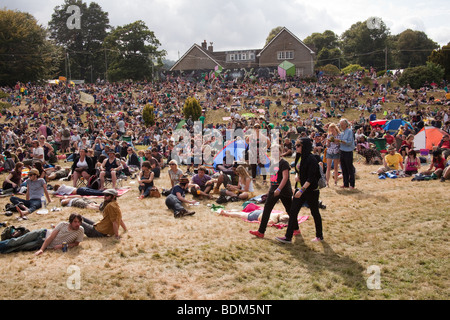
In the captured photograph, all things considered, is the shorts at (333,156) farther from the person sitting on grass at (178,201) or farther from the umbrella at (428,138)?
the umbrella at (428,138)

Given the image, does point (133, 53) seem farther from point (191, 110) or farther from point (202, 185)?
point (202, 185)

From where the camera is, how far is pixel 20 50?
4431cm

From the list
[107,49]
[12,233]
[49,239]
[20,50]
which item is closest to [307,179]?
[49,239]

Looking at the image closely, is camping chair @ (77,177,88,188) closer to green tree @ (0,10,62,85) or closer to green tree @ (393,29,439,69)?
green tree @ (0,10,62,85)

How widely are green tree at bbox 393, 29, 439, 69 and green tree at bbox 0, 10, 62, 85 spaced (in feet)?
188

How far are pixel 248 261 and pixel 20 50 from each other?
47.4 meters

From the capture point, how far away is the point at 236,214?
330 inches

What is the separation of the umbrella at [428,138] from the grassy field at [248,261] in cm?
819

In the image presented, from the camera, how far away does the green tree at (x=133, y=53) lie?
55.2 m

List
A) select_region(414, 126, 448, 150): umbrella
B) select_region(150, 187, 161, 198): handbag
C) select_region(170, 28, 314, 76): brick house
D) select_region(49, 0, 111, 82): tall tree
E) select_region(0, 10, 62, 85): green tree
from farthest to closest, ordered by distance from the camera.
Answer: select_region(49, 0, 111, 82): tall tree → select_region(170, 28, 314, 76): brick house → select_region(0, 10, 62, 85): green tree → select_region(414, 126, 448, 150): umbrella → select_region(150, 187, 161, 198): handbag

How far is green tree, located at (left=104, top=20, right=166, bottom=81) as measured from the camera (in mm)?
55188

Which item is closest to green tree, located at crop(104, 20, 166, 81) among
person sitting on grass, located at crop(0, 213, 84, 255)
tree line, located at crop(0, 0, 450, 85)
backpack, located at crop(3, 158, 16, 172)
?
tree line, located at crop(0, 0, 450, 85)

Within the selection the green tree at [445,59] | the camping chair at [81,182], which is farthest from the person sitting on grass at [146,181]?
the green tree at [445,59]
